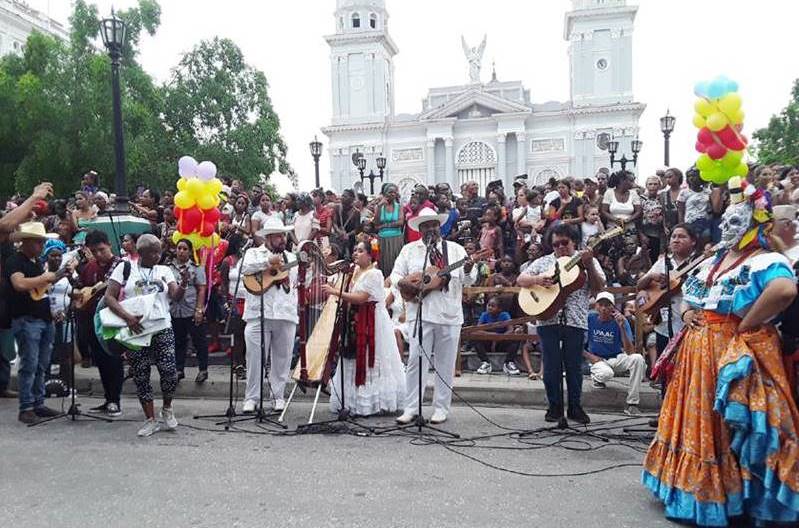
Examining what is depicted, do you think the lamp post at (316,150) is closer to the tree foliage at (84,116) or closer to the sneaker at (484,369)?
the tree foliage at (84,116)

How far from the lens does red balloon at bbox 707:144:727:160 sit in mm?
5562

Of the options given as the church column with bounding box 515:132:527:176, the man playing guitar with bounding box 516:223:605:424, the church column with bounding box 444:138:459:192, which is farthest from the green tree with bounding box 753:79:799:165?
the man playing guitar with bounding box 516:223:605:424

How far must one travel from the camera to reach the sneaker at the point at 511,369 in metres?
8.65

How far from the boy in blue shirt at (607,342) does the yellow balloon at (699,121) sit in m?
2.57

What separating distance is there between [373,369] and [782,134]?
136 feet

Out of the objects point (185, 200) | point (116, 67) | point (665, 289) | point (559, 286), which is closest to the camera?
point (665, 289)

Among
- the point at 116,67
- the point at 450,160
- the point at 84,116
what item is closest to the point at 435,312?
the point at 116,67

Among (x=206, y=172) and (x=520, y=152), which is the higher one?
(x=520, y=152)

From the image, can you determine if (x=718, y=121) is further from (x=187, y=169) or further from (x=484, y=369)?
(x=187, y=169)

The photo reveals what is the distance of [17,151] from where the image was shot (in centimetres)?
2741

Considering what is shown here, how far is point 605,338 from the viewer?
795 centimetres

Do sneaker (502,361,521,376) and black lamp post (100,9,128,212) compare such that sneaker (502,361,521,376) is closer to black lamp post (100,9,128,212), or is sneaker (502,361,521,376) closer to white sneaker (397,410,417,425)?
white sneaker (397,410,417,425)

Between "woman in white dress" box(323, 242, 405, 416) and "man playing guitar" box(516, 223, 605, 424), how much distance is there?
157cm

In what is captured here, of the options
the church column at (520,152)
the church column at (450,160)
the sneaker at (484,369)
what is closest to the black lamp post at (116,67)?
the sneaker at (484,369)
